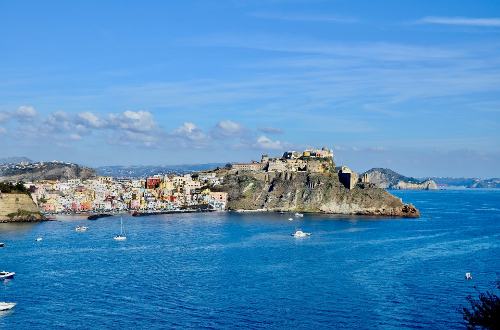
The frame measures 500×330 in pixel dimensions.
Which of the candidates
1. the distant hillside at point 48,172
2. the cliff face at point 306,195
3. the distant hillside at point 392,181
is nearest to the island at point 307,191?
the cliff face at point 306,195

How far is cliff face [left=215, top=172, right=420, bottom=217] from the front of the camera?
71.6 m

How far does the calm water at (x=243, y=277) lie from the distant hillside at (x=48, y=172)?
63302mm

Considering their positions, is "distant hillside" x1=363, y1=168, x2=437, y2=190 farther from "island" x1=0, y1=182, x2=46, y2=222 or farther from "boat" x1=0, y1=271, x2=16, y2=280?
"boat" x1=0, y1=271, x2=16, y2=280

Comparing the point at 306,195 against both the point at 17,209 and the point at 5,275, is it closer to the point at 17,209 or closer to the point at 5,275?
the point at 17,209

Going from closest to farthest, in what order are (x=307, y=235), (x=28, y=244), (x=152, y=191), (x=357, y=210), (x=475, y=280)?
1. (x=475, y=280)
2. (x=28, y=244)
3. (x=307, y=235)
4. (x=357, y=210)
5. (x=152, y=191)

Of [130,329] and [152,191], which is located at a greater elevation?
[152,191]

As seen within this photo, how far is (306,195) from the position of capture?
7562 cm

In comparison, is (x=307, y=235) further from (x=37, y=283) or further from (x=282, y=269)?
(x=37, y=283)

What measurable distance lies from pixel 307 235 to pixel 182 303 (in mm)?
24605

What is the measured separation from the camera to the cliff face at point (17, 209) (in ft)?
188

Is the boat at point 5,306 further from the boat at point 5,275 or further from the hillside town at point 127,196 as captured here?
the hillside town at point 127,196

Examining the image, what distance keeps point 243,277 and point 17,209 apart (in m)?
34.9

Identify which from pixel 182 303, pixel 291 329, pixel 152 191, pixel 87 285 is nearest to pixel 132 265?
pixel 87 285

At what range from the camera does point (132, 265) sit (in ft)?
107
